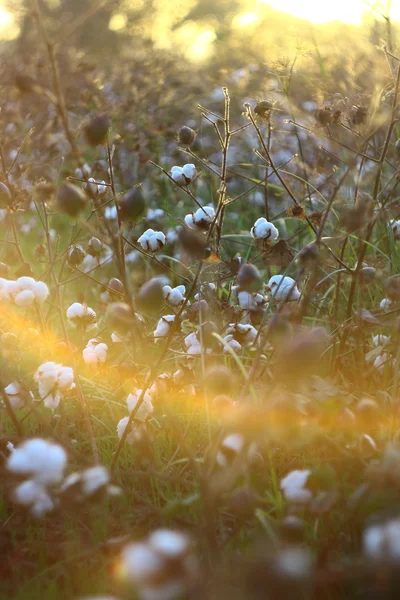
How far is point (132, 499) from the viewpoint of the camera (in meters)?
1.29

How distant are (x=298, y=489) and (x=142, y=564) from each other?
0.38 meters

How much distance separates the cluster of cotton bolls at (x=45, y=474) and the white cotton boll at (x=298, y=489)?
257mm

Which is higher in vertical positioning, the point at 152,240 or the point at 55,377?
the point at 152,240

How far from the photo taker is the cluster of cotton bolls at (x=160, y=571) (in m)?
0.57

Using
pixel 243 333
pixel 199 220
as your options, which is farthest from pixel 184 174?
pixel 243 333

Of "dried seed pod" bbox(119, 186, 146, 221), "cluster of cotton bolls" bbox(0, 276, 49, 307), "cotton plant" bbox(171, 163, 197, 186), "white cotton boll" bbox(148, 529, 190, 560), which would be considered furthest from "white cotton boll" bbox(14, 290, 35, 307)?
"white cotton boll" bbox(148, 529, 190, 560)

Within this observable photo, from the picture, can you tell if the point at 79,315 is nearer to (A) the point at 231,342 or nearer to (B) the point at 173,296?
(B) the point at 173,296

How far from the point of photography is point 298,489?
0.89m

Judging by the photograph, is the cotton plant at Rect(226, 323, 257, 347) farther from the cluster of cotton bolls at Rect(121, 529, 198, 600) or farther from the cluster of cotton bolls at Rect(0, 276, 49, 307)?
the cluster of cotton bolls at Rect(121, 529, 198, 600)

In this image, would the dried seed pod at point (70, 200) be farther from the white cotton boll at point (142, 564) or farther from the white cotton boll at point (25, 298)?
the white cotton boll at point (142, 564)

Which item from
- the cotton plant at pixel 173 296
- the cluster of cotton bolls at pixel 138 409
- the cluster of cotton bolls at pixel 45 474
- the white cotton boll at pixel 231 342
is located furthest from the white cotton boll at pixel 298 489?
the cotton plant at pixel 173 296

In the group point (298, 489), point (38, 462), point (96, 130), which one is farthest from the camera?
point (96, 130)

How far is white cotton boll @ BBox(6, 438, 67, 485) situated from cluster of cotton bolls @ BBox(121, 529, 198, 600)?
0.22m

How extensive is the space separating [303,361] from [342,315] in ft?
4.11
